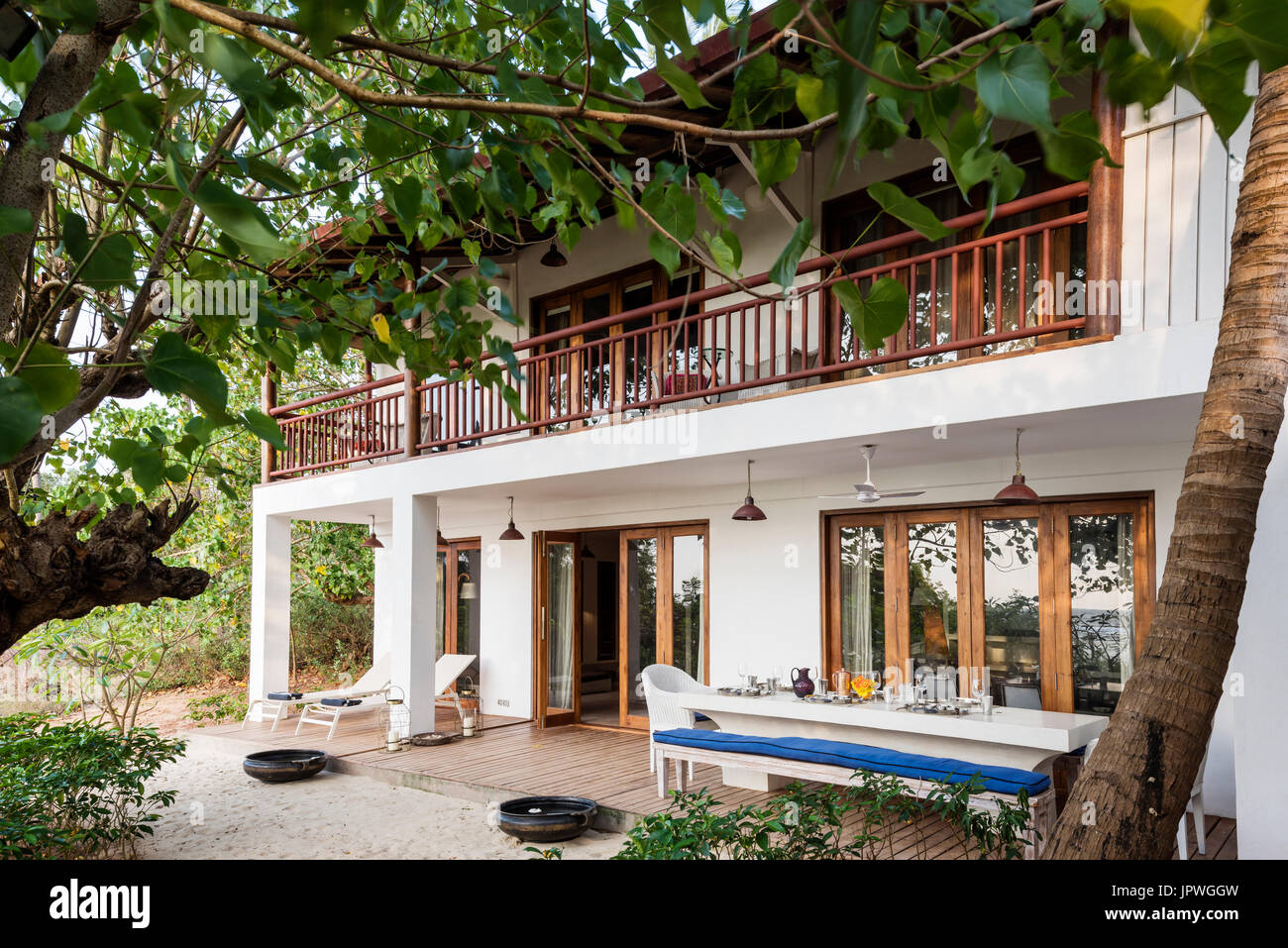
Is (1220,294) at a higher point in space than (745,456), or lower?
higher

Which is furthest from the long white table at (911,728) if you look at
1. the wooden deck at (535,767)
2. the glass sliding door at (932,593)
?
the glass sliding door at (932,593)

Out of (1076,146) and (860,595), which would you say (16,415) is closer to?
(1076,146)

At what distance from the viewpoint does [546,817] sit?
250 inches

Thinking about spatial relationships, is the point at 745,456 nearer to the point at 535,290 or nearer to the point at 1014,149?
the point at 1014,149

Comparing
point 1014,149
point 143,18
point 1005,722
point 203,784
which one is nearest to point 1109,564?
point 1005,722

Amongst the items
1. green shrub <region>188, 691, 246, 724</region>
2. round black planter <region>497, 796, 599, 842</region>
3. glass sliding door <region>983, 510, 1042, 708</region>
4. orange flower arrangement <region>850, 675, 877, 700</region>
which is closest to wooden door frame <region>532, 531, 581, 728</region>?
round black planter <region>497, 796, 599, 842</region>

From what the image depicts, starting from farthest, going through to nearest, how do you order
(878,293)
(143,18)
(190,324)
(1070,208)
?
(1070,208) < (190,324) < (143,18) < (878,293)

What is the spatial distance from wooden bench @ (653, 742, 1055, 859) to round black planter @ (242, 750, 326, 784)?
11.3 ft

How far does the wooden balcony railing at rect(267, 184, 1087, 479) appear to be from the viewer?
550 cm

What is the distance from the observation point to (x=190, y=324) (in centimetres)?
331

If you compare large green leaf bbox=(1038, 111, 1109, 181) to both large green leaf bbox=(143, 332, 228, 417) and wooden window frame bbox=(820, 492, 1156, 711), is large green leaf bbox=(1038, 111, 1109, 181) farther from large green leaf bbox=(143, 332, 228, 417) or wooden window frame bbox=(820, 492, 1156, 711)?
wooden window frame bbox=(820, 492, 1156, 711)

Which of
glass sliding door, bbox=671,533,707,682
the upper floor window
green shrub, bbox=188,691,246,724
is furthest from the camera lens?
green shrub, bbox=188,691,246,724

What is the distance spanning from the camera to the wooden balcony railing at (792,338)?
5.50 metres

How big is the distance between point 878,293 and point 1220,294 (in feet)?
14.6
